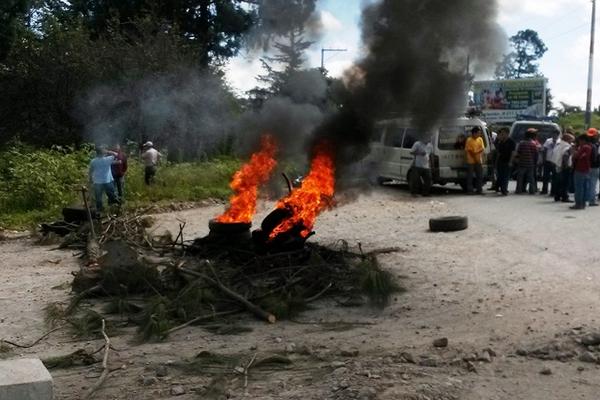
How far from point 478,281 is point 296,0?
421cm

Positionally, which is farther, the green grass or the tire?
the green grass

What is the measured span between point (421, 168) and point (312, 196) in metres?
8.34

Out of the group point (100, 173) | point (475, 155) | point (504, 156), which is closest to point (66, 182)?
point (100, 173)

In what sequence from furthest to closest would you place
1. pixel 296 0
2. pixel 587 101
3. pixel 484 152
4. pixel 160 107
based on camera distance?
pixel 587 101, pixel 160 107, pixel 484 152, pixel 296 0

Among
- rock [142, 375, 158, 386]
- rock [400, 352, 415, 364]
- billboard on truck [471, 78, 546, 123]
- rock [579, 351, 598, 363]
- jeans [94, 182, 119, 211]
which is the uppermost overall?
billboard on truck [471, 78, 546, 123]

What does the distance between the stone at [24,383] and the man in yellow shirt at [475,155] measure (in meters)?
13.2

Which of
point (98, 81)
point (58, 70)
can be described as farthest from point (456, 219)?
point (58, 70)

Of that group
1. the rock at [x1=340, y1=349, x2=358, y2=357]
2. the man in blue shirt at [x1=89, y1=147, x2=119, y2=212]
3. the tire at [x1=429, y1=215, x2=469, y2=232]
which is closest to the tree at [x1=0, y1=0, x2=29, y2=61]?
the man in blue shirt at [x1=89, y1=147, x2=119, y2=212]

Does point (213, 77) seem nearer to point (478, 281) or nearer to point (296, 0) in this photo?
point (296, 0)

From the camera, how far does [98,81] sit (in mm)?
20641

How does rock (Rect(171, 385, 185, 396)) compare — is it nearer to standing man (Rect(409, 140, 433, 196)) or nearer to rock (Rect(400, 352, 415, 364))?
rock (Rect(400, 352, 415, 364))

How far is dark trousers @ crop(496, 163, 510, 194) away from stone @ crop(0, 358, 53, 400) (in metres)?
13.3

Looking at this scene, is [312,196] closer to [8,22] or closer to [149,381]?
[149,381]

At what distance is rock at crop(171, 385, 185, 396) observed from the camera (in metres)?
4.68
